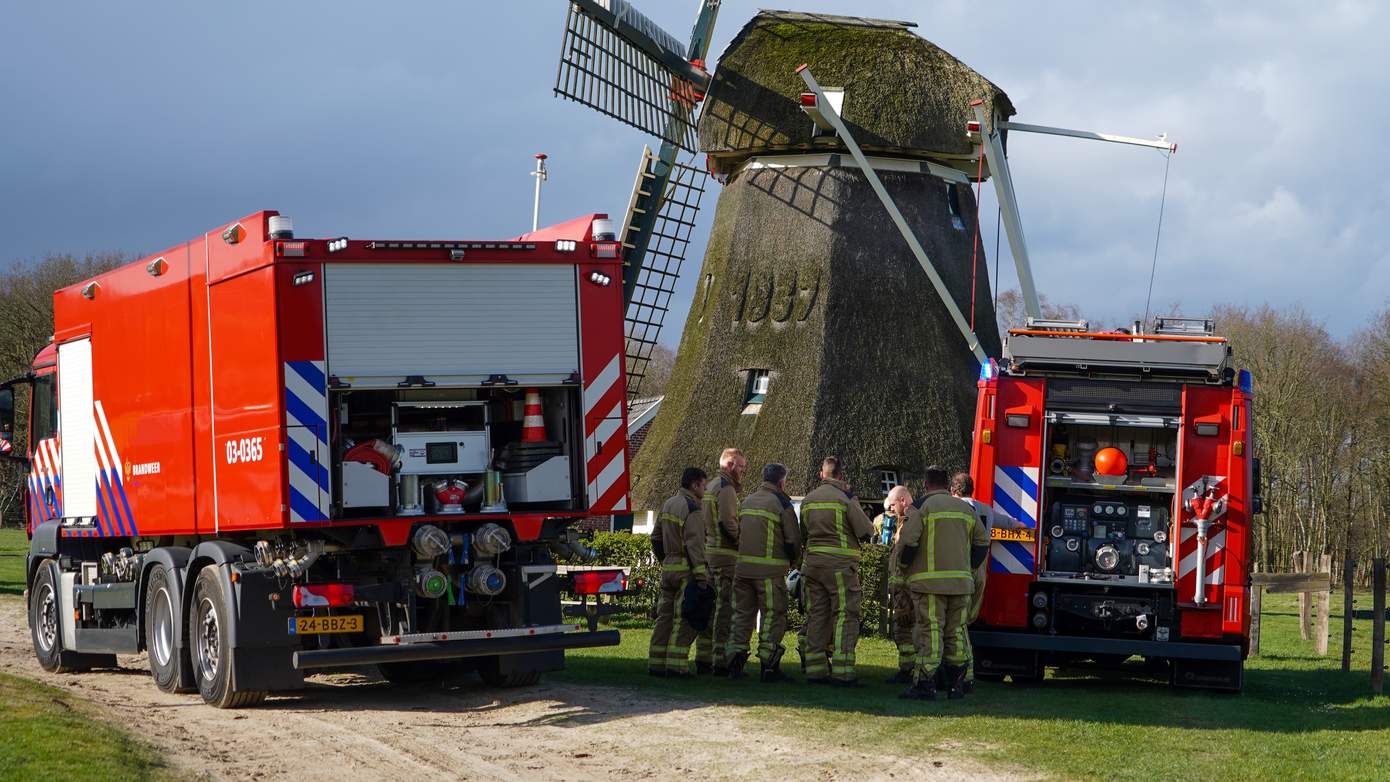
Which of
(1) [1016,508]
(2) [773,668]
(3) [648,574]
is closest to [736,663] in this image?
(2) [773,668]

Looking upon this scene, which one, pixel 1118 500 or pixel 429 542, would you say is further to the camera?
pixel 1118 500

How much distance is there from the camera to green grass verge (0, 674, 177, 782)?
8.40 m

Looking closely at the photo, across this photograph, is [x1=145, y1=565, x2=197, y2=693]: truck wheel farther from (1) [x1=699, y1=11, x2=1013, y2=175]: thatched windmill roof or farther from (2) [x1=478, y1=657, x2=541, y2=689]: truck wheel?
(1) [x1=699, y1=11, x2=1013, y2=175]: thatched windmill roof

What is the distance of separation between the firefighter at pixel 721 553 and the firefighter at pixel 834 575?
Answer: 74 centimetres

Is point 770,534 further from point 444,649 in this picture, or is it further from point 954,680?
point 444,649

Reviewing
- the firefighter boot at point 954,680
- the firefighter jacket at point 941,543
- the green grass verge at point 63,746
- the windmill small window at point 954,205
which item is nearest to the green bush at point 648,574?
the firefighter boot at point 954,680

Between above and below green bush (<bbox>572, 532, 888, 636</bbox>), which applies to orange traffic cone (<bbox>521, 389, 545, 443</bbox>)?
above

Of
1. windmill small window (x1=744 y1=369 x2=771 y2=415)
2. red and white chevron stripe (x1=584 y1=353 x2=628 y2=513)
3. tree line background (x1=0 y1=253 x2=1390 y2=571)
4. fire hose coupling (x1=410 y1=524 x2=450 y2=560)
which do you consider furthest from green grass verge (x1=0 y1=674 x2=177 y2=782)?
tree line background (x1=0 y1=253 x2=1390 y2=571)

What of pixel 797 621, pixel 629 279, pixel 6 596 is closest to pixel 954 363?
pixel 629 279

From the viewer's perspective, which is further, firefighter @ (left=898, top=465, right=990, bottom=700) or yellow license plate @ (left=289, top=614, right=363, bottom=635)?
firefighter @ (left=898, top=465, right=990, bottom=700)

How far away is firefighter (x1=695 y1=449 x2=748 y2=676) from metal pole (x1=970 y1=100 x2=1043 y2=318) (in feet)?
37.8

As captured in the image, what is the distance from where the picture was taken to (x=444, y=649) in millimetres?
10867

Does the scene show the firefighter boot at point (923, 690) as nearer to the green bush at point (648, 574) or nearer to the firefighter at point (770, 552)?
the firefighter at point (770, 552)

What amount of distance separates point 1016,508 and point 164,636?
7.01 metres
